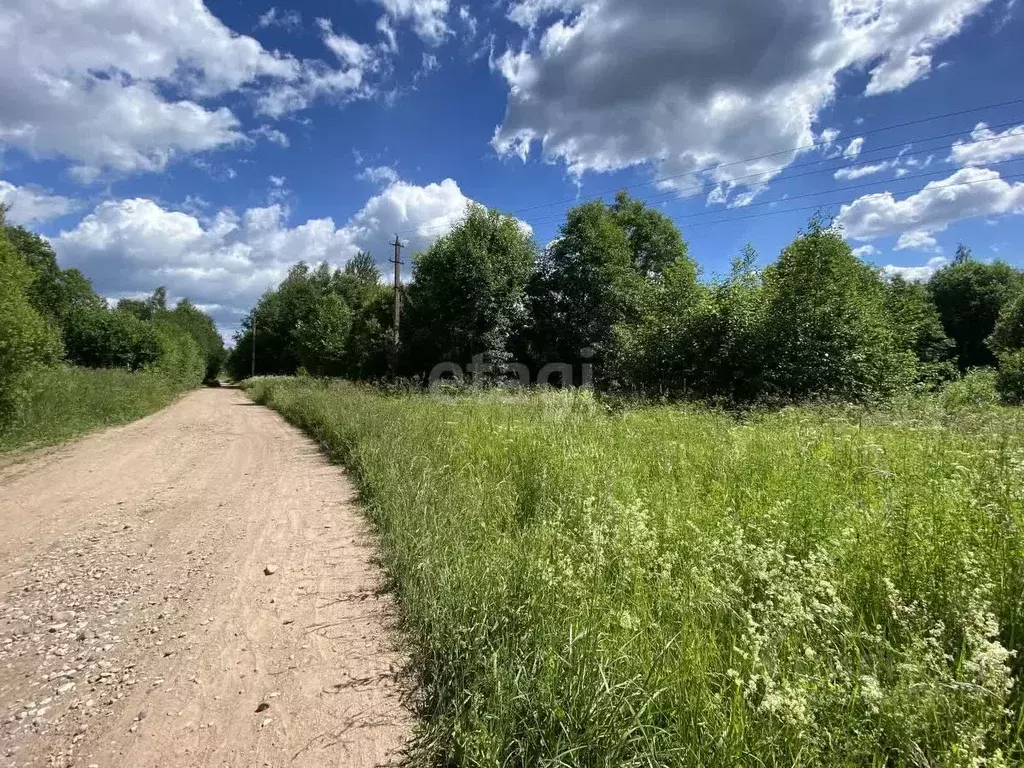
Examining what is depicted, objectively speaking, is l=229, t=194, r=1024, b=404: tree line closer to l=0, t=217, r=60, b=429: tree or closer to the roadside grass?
the roadside grass

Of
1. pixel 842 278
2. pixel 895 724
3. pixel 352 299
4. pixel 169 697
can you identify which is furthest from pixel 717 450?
pixel 352 299

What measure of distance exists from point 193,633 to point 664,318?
562 inches

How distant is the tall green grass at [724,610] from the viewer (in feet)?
5.93

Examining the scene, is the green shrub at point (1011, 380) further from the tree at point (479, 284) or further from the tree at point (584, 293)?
the tree at point (479, 284)

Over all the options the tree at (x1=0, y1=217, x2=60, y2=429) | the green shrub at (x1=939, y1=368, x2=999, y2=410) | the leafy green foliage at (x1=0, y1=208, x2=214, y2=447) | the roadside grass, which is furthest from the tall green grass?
the roadside grass

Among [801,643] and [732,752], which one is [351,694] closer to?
[732,752]

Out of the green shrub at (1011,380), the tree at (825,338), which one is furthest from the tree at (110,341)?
the green shrub at (1011,380)

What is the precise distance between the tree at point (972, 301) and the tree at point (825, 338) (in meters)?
39.4

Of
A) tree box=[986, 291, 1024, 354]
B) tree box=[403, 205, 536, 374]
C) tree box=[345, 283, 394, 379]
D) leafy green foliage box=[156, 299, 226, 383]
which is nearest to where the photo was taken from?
tree box=[403, 205, 536, 374]

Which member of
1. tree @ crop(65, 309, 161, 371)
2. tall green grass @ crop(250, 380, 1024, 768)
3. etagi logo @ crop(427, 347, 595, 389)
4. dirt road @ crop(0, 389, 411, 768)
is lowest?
dirt road @ crop(0, 389, 411, 768)

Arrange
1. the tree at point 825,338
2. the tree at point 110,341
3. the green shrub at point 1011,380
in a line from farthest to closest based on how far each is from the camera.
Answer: the tree at point 110,341, the green shrub at point 1011,380, the tree at point 825,338

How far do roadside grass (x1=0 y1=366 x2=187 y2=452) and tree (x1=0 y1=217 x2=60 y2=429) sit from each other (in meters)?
0.54

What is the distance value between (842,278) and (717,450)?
9.77 meters

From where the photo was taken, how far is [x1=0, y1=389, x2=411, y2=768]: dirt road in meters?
2.40
